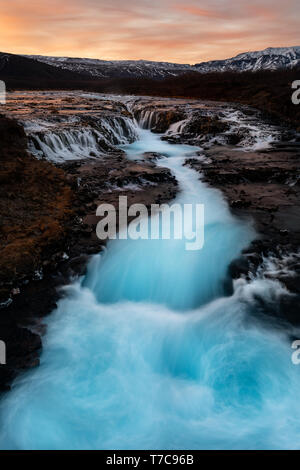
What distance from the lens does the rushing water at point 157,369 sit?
4043 mm

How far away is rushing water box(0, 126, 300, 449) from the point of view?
4043 mm

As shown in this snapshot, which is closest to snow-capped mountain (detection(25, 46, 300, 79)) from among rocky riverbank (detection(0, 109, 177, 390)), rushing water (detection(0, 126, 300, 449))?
rocky riverbank (detection(0, 109, 177, 390))

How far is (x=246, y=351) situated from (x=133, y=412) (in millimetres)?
2057

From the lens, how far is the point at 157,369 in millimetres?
4996

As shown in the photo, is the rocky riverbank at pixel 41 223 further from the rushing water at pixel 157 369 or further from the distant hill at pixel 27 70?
the distant hill at pixel 27 70

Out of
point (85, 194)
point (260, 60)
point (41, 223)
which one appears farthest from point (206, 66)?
point (41, 223)

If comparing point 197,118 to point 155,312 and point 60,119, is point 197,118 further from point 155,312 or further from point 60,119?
point 155,312

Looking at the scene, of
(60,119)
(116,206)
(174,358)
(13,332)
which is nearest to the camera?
(13,332)

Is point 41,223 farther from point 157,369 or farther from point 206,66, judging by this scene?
point 206,66

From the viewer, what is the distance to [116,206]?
9297 millimetres

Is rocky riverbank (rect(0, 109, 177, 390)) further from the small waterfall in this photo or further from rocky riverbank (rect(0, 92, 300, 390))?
the small waterfall

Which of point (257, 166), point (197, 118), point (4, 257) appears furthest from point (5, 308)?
point (197, 118)

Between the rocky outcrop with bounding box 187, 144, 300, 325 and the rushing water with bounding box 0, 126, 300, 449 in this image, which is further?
the rocky outcrop with bounding box 187, 144, 300, 325
